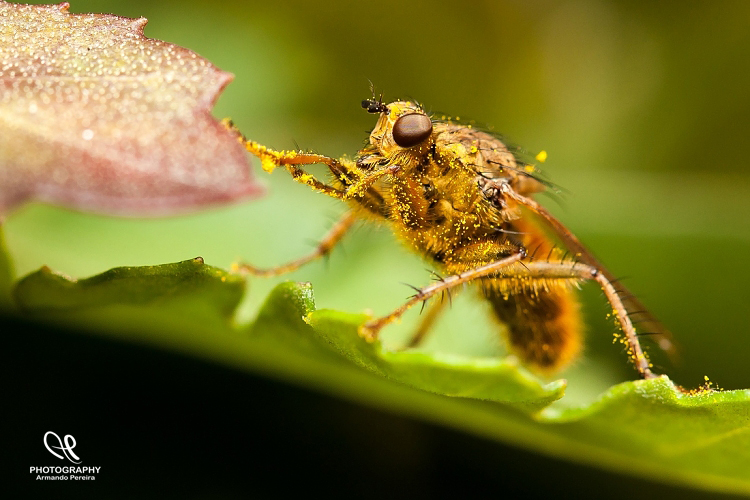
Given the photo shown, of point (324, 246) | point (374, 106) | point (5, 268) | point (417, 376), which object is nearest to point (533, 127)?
point (324, 246)

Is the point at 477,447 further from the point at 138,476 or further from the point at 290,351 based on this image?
the point at 138,476

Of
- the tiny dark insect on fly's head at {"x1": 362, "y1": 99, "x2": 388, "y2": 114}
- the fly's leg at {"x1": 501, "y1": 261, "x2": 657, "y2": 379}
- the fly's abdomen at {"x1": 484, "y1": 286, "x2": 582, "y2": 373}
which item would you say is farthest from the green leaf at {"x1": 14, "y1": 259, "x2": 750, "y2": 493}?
the tiny dark insect on fly's head at {"x1": 362, "y1": 99, "x2": 388, "y2": 114}

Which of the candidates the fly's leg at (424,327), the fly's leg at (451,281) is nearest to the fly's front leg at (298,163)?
the fly's leg at (451,281)

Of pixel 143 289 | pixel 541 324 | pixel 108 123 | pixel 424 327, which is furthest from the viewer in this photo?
pixel 424 327

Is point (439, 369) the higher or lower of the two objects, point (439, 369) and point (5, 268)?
the lower

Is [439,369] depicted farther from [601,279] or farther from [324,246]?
[324,246]

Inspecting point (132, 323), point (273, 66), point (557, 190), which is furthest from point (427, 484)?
point (273, 66)

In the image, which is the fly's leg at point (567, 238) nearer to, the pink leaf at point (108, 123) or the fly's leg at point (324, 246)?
the fly's leg at point (324, 246)
